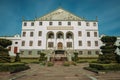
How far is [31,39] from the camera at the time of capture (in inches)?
1823

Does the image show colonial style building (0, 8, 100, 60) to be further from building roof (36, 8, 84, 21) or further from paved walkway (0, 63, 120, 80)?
paved walkway (0, 63, 120, 80)

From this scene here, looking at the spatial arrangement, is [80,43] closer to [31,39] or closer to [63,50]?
[63,50]

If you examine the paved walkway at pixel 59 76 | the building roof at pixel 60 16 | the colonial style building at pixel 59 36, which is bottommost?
the paved walkway at pixel 59 76

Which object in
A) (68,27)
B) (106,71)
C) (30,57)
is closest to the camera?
(106,71)

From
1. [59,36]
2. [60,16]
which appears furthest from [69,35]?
[60,16]

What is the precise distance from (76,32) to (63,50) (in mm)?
8253

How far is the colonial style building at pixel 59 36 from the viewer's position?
4516 cm

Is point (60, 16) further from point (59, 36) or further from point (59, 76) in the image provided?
point (59, 76)

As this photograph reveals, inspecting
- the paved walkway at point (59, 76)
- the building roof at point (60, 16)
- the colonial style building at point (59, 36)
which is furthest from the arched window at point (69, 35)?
the paved walkway at point (59, 76)

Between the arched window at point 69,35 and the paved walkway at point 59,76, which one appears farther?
the arched window at point 69,35

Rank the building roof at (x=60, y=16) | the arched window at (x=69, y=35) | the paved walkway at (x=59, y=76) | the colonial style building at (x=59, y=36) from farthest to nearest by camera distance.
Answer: the building roof at (x=60, y=16), the arched window at (x=69, y=35), the colonial style building at (x=59, y=36), the paved walkway at (x=59, y=76)

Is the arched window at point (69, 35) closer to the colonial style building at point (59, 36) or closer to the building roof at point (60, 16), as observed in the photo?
the colonial style building at point (59, 36)

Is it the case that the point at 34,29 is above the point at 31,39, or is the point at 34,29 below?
above

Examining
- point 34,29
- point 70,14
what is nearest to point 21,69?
point 34,29
